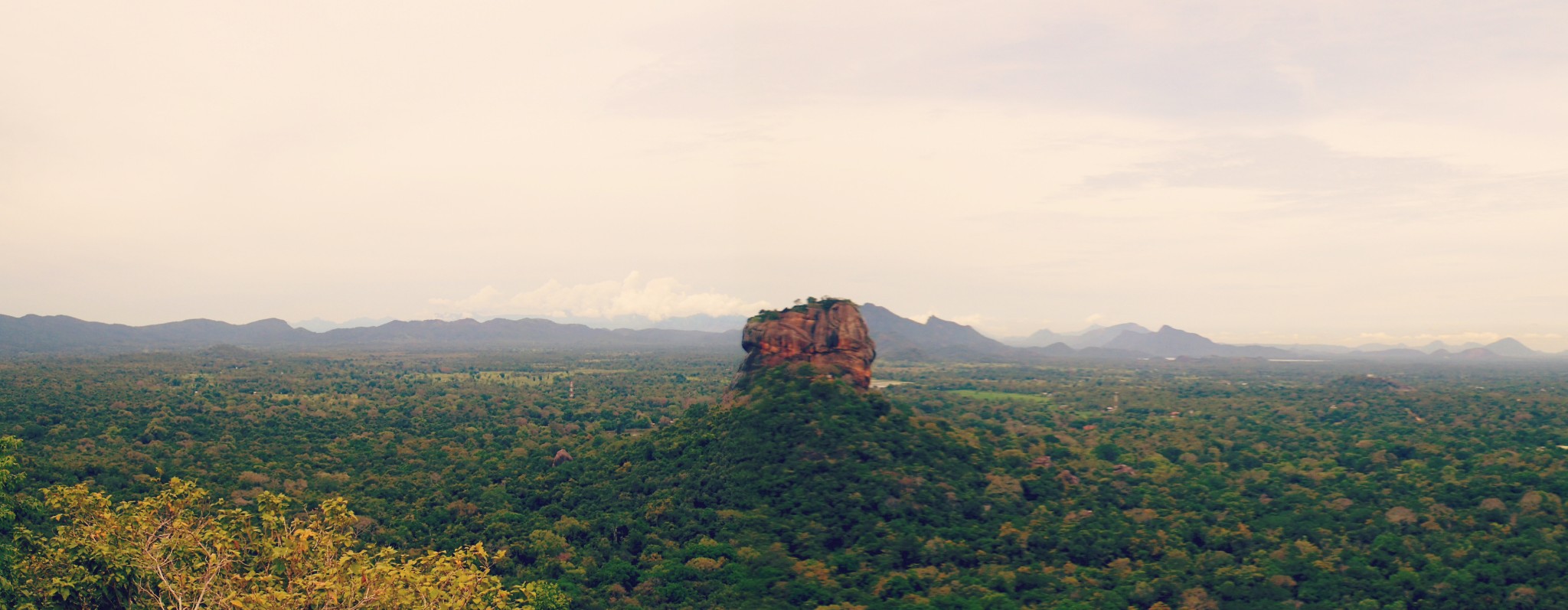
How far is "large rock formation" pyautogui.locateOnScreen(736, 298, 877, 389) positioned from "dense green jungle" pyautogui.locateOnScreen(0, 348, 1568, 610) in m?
3.85

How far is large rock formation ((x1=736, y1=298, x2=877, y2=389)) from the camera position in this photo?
82750 mm

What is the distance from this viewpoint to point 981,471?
69.4 meters

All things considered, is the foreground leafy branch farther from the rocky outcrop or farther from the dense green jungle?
the rocky outcrop

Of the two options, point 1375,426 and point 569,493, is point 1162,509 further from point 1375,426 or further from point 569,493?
point 1375,426

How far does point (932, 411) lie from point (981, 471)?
5327cm

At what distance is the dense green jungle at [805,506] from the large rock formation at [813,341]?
3.85 metres

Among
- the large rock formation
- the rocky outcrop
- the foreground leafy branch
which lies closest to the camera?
the foreground leafy branch

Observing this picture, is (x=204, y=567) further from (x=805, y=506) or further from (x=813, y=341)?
(x=813, y=341)

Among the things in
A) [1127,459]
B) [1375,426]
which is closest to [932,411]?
[1127,459]

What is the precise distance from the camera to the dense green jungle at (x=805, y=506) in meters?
37.7

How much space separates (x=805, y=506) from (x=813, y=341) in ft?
87.5

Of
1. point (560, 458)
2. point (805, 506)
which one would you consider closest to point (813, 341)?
point (560, 458)

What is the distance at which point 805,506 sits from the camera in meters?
58.4

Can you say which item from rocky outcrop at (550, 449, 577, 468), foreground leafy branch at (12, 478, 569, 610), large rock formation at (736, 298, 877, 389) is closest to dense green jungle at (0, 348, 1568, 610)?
foreground leafy branch at (12, 478, 569, 610)
